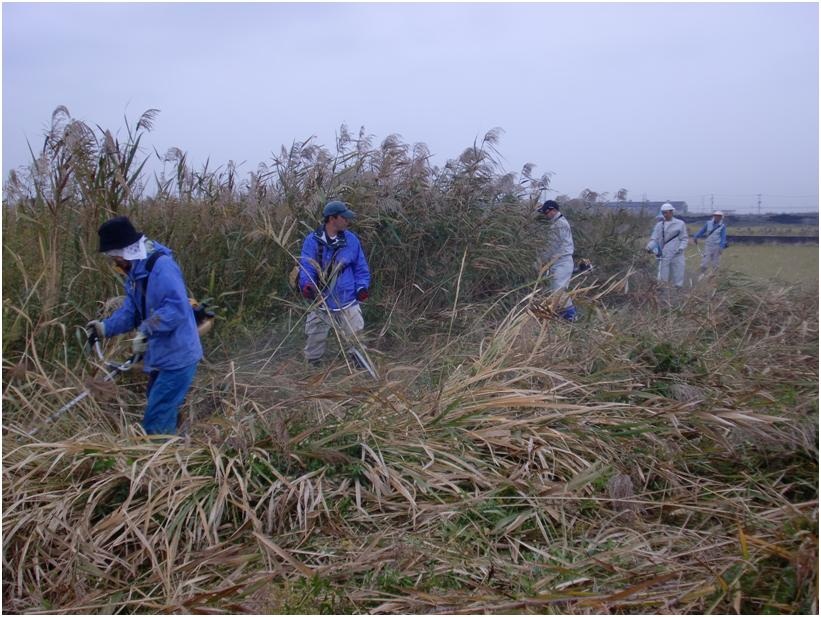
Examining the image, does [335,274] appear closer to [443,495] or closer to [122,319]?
[122,319]

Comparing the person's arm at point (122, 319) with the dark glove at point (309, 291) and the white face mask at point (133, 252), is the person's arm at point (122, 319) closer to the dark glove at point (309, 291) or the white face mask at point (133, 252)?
the white face mask at point (133, 252)

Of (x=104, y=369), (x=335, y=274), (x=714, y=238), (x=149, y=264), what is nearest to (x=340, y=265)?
(x=335, y=274)

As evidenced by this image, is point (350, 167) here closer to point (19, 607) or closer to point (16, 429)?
point (16, 429)

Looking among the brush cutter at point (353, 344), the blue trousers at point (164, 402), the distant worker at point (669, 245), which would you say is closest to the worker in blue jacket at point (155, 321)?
the blue trousers at point (164, 402)

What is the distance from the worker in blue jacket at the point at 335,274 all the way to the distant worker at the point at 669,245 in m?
5.76

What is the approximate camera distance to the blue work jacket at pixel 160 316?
175 inches

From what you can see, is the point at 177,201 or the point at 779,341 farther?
the point at 177,201

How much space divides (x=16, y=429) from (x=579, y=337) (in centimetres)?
367

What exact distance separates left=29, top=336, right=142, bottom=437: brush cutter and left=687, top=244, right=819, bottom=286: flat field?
6479 millimetres

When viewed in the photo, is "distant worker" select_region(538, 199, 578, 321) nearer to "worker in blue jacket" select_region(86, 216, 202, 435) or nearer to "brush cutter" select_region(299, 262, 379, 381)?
"brush cutter" select_region(299, 262, 379, 381)

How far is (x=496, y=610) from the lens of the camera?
299cm

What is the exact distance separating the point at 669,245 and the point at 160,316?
7949mm

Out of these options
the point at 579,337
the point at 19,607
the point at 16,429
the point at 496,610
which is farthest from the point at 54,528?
the point at 579,337

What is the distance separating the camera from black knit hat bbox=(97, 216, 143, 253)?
4.37 metres
